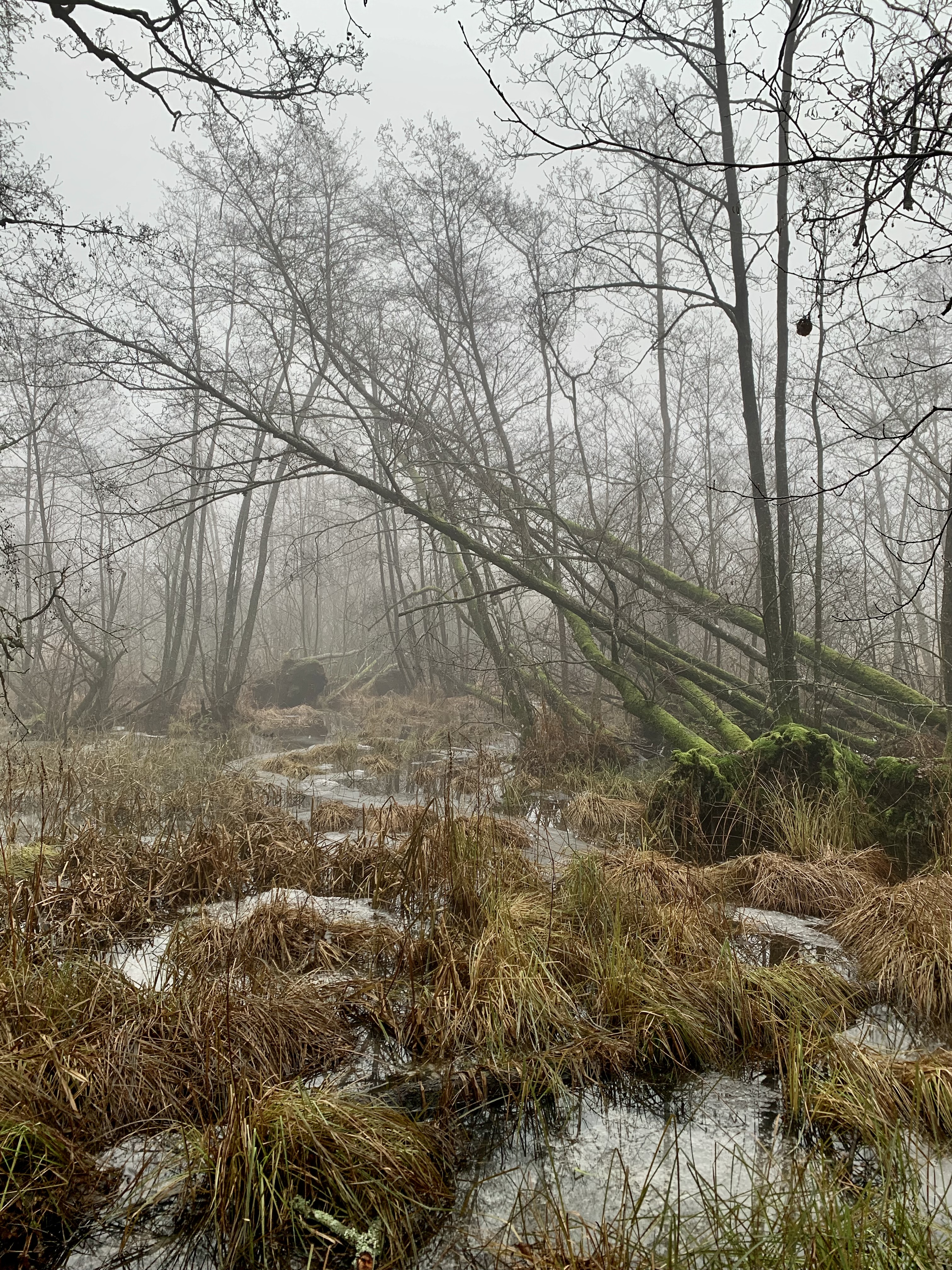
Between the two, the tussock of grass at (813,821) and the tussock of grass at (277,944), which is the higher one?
the tussock of grass at (813,821)

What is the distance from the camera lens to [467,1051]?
10.8ft

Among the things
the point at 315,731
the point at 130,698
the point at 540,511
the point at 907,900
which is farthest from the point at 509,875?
the point at 130,698

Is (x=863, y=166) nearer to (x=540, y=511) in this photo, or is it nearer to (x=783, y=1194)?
(x=783, y=1194)

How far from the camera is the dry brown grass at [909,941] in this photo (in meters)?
3.68

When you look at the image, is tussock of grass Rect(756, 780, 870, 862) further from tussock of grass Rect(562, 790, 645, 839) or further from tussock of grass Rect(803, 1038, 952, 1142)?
tussock of grass Rect(803, 1038, 952, 1142)

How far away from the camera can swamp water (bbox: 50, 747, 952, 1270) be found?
7.59 ft

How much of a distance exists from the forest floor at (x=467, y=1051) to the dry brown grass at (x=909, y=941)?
2cm

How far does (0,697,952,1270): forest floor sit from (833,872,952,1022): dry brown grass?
0.02 metres

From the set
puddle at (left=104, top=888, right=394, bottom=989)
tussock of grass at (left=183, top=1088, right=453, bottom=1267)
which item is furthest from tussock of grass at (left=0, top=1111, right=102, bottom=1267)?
puddle at (left=104, top=888, right=394, bottom=989)

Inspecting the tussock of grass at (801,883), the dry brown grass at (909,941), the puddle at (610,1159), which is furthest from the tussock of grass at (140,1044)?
the tussock of grass at (801,883)

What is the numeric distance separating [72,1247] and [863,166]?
5774 millimetres

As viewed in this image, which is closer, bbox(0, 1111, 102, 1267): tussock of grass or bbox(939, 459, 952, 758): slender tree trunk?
bbox(0, 1111, 102, 1267): tussock of grass

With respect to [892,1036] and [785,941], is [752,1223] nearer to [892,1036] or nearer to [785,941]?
[892,1036]

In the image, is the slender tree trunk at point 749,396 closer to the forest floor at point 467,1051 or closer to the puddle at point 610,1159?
the forest floor at point 467,1051
